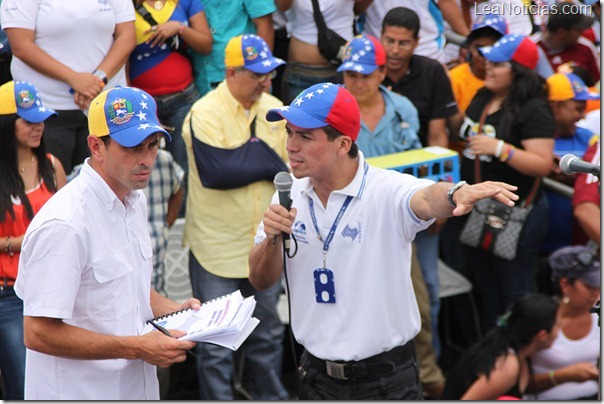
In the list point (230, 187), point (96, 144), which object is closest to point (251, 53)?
point (230, 187)

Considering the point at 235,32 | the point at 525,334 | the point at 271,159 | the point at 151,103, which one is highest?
the point at 151,103

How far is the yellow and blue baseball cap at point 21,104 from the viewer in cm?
539

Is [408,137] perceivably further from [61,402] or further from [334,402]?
[61,402]

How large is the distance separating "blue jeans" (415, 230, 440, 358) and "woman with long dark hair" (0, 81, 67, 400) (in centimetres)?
256

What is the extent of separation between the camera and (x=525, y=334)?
5.75 m

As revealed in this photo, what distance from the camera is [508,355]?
5.62m

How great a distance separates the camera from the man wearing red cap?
168 inches

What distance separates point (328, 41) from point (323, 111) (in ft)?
9.48

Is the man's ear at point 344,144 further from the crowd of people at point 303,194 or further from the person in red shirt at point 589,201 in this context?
the person in red shirt at point 589,201

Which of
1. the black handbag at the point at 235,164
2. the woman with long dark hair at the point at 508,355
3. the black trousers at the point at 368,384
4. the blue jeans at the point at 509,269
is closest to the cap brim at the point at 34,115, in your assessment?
the black handbag at the point at 235,164

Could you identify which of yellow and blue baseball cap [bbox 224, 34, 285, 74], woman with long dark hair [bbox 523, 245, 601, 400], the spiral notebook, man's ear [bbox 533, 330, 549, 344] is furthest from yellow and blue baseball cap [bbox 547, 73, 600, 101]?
the spiral notebook

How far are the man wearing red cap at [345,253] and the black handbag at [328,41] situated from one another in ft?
8.83

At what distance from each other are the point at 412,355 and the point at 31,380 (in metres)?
1.77

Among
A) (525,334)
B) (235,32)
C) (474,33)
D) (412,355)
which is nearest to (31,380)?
(412,355)
